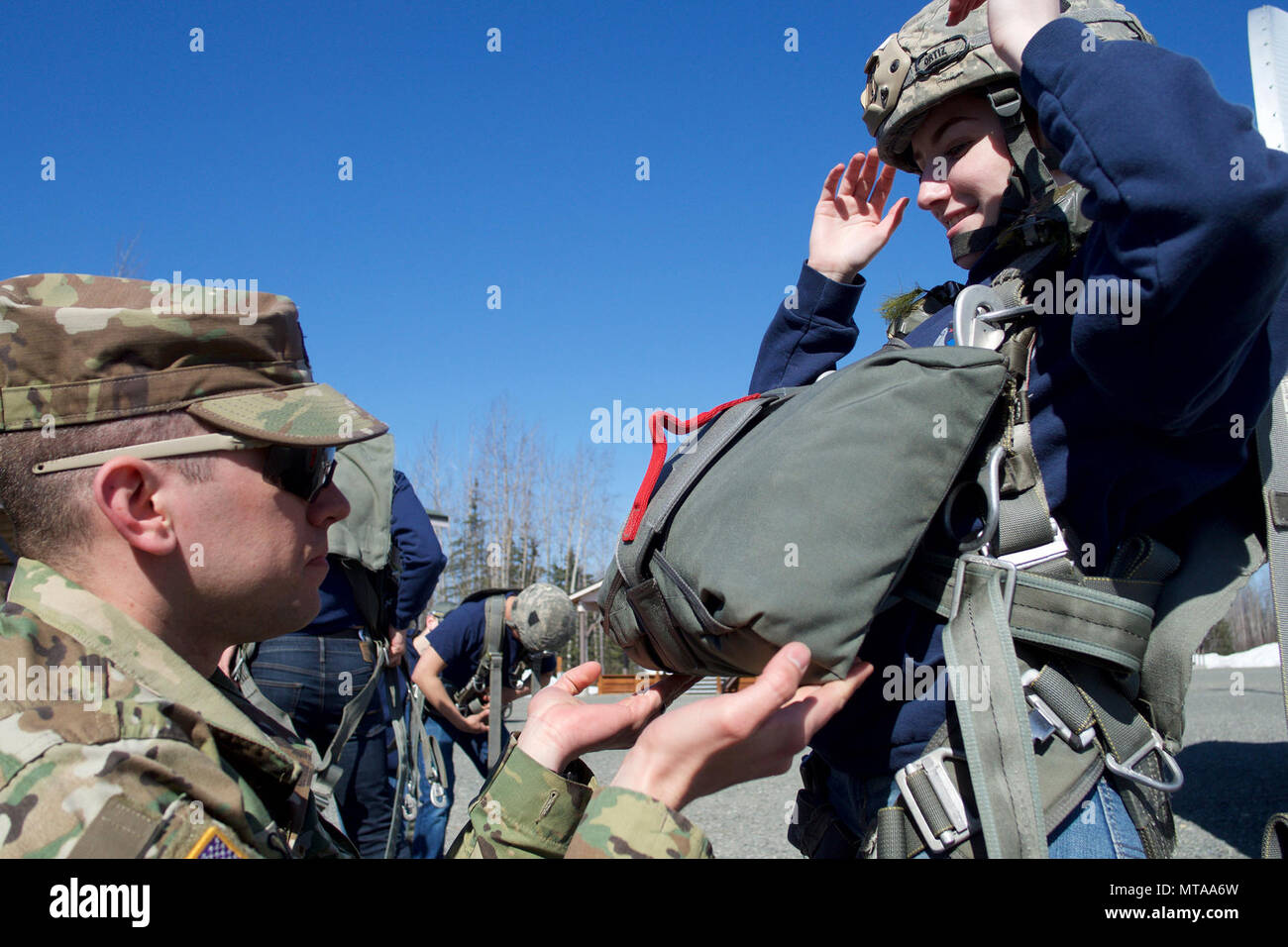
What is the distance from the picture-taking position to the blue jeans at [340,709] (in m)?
4.45

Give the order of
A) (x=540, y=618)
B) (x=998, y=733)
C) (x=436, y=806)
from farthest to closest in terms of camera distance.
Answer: (x=540, y=618), (x=436, y=806), (x=998, y=733)

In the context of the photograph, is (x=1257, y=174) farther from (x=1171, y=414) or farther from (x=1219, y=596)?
(x=1219, y=596)

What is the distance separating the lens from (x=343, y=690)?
15.3 feet

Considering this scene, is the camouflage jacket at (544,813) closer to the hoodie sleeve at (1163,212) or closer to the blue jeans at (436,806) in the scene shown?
the hoodie sleeve at (1163,212)

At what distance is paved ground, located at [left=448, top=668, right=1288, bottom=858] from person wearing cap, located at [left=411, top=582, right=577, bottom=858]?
1.26 meters

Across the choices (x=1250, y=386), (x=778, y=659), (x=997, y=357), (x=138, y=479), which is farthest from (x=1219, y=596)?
(x=138, y=479)

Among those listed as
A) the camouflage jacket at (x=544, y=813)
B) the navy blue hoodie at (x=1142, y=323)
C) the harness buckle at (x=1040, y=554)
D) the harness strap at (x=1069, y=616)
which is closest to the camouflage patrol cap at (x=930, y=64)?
the navy blue hoodie at (x=1142, y=323)

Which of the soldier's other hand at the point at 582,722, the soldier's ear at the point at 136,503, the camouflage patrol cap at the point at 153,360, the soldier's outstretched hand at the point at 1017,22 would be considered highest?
the soldier's outstretched hand at the point at 1017,22

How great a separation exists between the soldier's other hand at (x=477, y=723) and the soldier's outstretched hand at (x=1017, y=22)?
19.9 ft

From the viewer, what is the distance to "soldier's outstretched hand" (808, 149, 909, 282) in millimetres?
2416

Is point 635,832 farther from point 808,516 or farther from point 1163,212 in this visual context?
point 1163,212

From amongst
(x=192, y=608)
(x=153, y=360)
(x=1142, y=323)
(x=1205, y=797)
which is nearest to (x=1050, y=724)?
(x=1142, y=323)

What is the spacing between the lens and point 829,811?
211 cm

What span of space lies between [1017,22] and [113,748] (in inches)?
80.3
